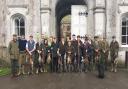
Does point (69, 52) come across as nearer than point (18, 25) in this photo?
Yes

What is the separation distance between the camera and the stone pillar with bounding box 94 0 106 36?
923 inches

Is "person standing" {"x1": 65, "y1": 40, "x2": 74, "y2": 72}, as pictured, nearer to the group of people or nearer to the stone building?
the group of people

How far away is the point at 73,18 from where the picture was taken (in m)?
24.0

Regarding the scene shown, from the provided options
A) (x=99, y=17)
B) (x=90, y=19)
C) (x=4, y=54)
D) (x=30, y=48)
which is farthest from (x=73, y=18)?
(x=30, y=48)

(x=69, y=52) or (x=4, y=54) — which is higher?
(x=69, y=52)

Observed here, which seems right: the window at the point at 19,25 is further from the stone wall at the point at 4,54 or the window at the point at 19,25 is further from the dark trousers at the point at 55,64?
the dark trousers at the point at 55,64

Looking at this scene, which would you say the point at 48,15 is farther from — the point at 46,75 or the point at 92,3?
the point at 46,75

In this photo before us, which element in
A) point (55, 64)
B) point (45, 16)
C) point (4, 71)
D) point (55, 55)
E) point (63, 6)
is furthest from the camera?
point (63, 6)

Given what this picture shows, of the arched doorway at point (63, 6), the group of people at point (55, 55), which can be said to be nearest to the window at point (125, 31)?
the arched doorway at point (63, 6)

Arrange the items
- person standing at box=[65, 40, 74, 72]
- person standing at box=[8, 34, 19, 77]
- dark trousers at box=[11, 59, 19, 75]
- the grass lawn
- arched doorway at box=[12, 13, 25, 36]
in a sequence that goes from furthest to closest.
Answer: arched doorway at box=[12, 13, 25, 36] < the grass lawn < person standing at box=[65, 40, 74, 72] < dark trousers at box=[11, 59, 19, 75] < person standing at box=[8, 34, 19, 77]

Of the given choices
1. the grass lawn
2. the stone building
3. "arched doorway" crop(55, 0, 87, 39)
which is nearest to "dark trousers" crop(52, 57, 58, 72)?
the grass lawn

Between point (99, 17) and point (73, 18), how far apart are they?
1.60m

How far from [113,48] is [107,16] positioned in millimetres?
3631

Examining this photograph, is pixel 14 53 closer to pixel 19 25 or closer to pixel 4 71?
pixel 4 71
